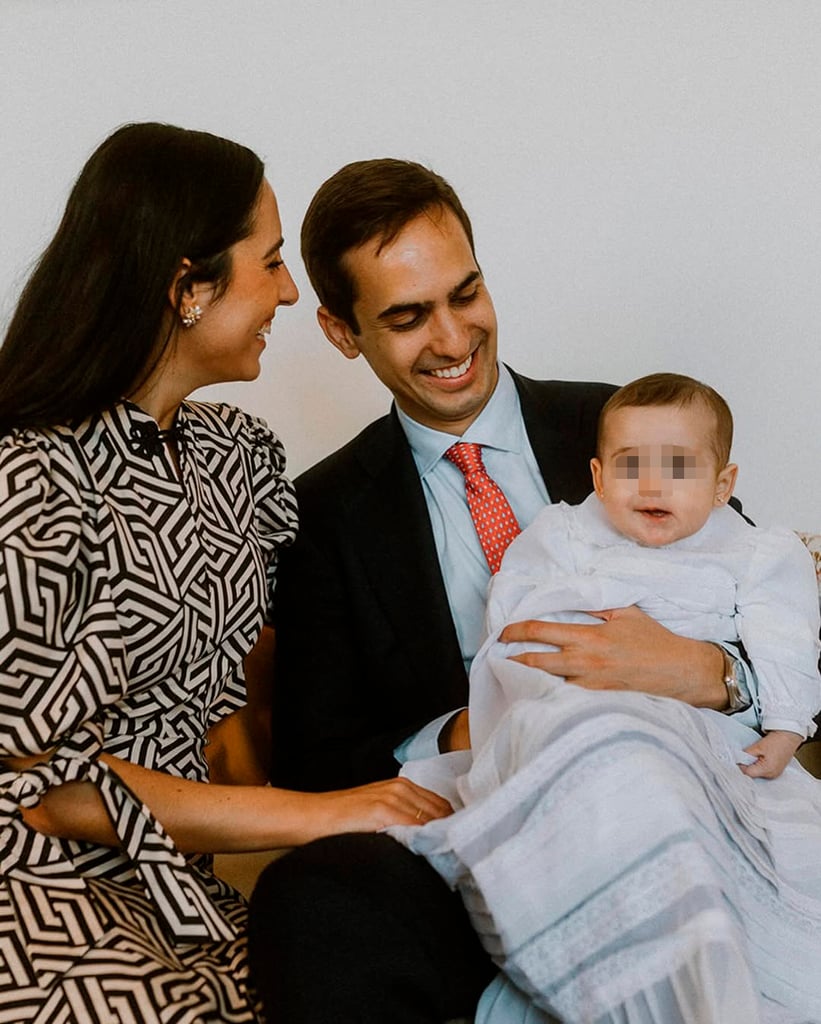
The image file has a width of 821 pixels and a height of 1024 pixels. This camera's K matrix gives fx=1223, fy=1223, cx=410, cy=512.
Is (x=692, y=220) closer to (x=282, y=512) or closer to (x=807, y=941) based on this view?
(x=282, y=512)

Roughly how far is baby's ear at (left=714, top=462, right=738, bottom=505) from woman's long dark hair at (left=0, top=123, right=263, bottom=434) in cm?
75

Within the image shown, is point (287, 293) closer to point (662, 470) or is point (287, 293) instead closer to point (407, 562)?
point (407, 562)

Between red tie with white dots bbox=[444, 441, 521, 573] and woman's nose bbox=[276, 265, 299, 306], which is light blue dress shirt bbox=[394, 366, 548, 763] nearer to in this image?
red tie with white dots bbox=[444, 441, 521, 573]

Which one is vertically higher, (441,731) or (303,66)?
(303,66)

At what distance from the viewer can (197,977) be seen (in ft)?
4.34

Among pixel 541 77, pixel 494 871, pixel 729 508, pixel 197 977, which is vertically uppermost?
pixel 541 77

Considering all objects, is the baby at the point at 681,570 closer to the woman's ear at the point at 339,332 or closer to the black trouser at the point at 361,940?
the black trouser at the point at 361,940

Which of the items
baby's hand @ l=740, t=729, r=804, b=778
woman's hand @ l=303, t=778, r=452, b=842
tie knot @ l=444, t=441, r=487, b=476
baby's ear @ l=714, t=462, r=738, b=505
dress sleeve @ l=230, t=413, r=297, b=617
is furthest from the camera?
tie knot @ l=444, t=441, r=487, b=476

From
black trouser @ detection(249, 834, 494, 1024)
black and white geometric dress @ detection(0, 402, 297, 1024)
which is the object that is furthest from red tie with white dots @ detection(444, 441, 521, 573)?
black trouser @ detection(249, 834, 494, 1024)

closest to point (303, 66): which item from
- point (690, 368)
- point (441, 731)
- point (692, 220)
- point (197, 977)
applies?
point (692, 220)

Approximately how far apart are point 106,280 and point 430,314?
0.54m

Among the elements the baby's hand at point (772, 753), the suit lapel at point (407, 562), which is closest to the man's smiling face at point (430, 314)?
the suit lapel at point (407, 562)

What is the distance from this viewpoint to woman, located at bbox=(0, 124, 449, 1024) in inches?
53.4

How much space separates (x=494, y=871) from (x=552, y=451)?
0.87m
